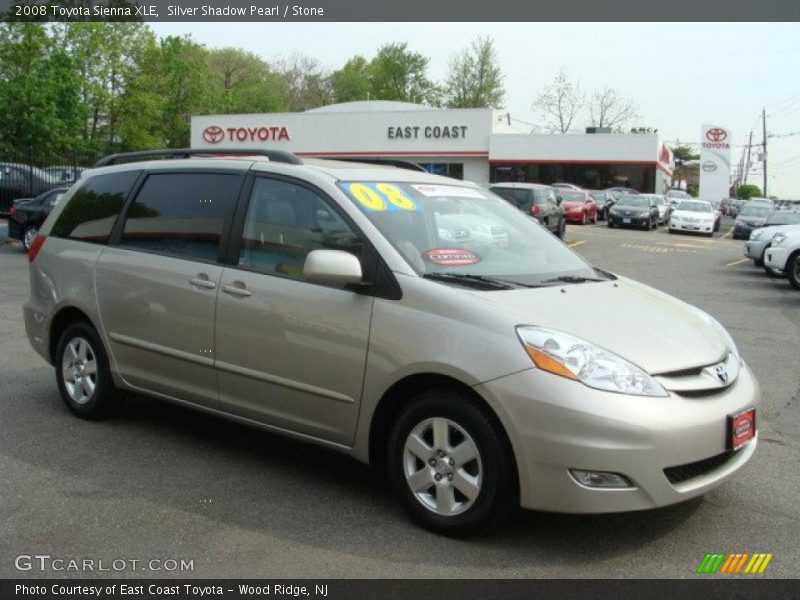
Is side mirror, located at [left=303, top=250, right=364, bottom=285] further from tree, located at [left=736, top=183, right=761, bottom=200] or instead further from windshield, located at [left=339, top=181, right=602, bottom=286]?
tree, located at [left=736, top=183, right=761, bottom=200]

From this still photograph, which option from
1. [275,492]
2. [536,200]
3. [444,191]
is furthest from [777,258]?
[275,492]

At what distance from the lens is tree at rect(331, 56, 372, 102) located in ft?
292

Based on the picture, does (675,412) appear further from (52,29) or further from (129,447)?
(52,29)

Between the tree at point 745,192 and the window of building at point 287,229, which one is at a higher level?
the tree at point 745,192

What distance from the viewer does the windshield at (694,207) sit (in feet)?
107

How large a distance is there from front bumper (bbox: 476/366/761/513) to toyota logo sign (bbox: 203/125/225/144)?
51775mm

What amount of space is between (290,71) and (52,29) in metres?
45.6

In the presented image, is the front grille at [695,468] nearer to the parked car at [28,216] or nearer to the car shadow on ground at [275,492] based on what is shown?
the car shadow on ground at [275,492]

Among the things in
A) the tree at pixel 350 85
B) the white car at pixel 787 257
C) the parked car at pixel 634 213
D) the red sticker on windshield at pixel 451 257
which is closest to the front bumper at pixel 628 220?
the parked car at pixel 634 213

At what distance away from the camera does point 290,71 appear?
90250mm

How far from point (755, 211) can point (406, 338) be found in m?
32.2

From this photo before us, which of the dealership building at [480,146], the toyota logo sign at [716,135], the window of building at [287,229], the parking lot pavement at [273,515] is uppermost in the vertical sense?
the toyota logo sign at [716,135]

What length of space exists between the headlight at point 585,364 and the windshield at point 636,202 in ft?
103

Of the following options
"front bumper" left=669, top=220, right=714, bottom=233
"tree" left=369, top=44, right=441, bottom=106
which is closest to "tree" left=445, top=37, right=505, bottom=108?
"tree" left=369, top=44, right=441, bottom=106
